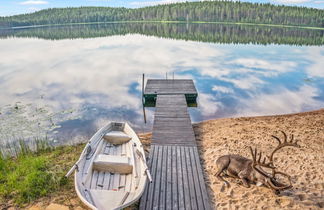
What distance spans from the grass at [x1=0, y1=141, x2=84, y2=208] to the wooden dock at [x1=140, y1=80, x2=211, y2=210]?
291cm

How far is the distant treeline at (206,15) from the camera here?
120 m

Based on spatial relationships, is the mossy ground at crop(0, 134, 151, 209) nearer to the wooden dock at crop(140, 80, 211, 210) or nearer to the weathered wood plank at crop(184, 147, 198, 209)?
the wooden dock at crop(140, 80, 211, 210)

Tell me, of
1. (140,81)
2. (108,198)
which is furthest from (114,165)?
(140,81)

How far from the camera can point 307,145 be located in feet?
31.8

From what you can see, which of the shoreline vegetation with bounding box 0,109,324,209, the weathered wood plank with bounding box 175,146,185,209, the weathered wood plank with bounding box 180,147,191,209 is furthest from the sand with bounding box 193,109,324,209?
the weathered wood plank with bounding box 175,146,185,209

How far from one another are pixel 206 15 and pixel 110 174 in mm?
146764

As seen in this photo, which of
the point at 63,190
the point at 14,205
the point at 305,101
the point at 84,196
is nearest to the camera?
the point at 84,196

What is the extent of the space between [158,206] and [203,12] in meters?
147

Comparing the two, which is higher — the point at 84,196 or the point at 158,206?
the point at 84,196

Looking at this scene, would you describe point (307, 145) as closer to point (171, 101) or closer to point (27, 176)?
point (171, 101)

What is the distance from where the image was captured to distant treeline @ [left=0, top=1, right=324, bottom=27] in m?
120

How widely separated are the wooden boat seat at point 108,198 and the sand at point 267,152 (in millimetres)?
2632

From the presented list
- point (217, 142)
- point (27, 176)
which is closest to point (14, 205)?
point (27, 176)

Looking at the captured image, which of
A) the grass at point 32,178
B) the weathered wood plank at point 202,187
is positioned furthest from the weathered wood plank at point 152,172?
the grass at point 32,178
